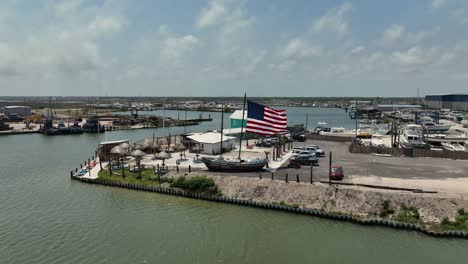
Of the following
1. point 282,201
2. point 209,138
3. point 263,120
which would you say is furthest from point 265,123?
point 209,138

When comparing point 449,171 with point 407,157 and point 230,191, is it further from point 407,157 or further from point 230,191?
point 230,191

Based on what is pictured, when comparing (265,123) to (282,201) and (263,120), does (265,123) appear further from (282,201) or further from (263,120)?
(282,201)

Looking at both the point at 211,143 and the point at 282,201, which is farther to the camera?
the point at 211,143

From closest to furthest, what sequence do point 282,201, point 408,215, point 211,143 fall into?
point 408,215
point 282,201
point 211,143

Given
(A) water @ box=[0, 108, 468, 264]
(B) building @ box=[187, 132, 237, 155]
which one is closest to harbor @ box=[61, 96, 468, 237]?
(B) building @ box=[187, 132, 237, 155]

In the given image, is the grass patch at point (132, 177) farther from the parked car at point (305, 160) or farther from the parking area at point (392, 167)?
the parked car at point (305, 160)

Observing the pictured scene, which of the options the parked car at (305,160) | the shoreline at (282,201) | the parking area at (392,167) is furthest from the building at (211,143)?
the shoreline at (282,201)
